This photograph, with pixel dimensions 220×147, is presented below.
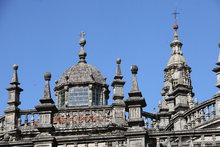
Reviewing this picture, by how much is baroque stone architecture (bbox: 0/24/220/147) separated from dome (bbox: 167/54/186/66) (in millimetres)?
37832

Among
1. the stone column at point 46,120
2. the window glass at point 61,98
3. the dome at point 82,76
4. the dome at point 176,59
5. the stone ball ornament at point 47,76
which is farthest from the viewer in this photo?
the dome at point 176,59

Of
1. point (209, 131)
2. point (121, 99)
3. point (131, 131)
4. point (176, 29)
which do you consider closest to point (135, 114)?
point (131, 131)

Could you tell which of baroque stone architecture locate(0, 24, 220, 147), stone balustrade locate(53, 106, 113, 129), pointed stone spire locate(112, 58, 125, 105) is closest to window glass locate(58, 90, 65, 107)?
baroque stone architecture locate(0, 24, 220, 147)

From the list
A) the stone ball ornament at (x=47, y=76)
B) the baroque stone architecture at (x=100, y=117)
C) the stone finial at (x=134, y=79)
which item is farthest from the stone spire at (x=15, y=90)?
the stone finial at (x=134, y=79)

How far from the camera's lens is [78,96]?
124 ft

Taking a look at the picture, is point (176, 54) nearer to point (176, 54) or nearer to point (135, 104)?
point (176, 54)

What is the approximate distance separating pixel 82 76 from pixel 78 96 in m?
1.32

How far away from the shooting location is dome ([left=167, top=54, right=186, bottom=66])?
254ft

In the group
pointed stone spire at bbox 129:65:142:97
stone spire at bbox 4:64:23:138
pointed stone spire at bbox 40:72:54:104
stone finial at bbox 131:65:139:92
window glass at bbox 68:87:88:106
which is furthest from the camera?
window glass at bbox 68:87:88:106

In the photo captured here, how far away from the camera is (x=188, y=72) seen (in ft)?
245

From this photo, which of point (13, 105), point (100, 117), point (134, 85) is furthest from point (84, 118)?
point (134, 85)

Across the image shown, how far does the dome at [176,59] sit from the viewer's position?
7754 cm

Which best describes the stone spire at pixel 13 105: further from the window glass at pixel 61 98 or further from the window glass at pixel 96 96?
the window glass at pixel 96 96

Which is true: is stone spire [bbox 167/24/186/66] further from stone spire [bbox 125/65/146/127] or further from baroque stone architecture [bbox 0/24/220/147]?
stone spire [bbox 125/65/146/127]
